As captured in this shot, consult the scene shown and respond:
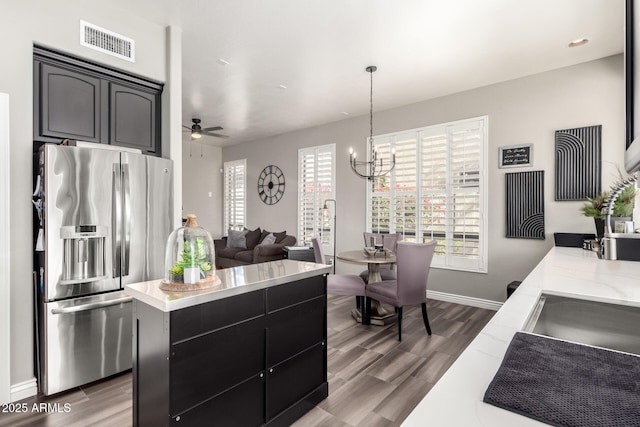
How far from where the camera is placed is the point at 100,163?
2500 millimetres

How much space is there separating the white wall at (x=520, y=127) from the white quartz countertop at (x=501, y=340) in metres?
1.95

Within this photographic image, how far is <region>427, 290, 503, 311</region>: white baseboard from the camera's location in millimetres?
4300

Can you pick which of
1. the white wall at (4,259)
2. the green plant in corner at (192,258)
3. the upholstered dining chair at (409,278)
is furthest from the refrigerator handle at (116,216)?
the upholstered dining chair at (409,278)

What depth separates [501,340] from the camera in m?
0.96

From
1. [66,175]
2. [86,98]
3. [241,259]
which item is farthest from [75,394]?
[241,259]

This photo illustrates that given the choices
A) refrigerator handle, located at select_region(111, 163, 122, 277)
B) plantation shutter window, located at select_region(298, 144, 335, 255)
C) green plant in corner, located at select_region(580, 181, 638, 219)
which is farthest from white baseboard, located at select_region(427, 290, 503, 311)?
refrigerator handle, located at select_region(111, 163, 122, 277)

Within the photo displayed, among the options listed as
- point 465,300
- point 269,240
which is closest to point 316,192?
point 269,240

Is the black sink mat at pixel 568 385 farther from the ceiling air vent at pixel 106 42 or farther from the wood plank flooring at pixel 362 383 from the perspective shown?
the ceiling air vent at pixel 106 42

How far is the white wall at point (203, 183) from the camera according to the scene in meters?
7.57

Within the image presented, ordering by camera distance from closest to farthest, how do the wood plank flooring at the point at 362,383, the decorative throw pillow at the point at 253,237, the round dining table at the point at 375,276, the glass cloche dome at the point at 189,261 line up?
1. the glass cloche dome at the point at 189,261
2. the wood plank flooring at the point at 362,383
3. the round dining table at the point at 375,276
4. the decorative throw pillow at the point at 253,237

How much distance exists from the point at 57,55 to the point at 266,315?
257 cm

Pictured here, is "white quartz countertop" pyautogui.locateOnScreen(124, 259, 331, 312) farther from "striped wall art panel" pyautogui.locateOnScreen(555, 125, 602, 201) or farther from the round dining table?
"striped wall art panel" pyautogui.locateOnScreen(555, 125, 602, 201)

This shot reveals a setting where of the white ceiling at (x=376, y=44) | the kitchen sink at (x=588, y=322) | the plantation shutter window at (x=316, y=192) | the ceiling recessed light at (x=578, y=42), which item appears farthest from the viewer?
the plantation shutter window at (x=316, y=192)

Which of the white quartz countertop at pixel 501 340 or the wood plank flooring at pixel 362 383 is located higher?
the white quartz countertop at pixel 501 340
